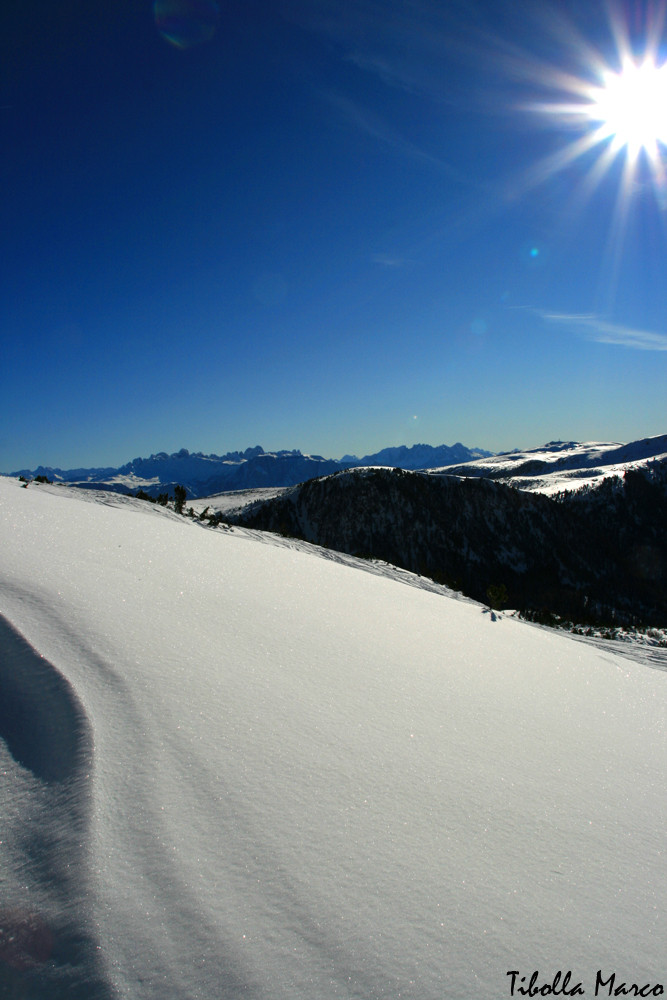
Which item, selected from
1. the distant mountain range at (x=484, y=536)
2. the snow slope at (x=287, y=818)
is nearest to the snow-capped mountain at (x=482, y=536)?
the distant mountain range at (x=484, y=536)

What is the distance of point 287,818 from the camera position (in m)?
1.46

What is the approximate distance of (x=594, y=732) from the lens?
2865 millimetres

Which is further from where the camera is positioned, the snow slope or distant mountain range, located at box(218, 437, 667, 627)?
distant mountain range, located at box(218, 437, 667, 627)

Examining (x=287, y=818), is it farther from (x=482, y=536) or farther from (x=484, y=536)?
(x=484, y=536)

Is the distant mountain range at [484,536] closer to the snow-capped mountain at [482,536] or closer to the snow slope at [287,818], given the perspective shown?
the snow-capped mountain at [482,536]

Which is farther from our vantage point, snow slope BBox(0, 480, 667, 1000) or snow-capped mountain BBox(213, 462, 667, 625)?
snow-capped mountain BBox(213, 462, 667, 625)

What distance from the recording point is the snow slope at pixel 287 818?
104 centimetres

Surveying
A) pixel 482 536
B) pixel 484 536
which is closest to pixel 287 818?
pixel 482 536

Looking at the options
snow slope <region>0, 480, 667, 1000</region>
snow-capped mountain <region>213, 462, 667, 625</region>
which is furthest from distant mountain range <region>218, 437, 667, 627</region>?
snow slope <region>0, 480, 667, 1000</region>

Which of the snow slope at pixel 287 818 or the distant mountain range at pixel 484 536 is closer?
Answer: the snow slope at pixel 287 818

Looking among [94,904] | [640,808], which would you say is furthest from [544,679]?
[94,904]

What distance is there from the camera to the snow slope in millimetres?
1044

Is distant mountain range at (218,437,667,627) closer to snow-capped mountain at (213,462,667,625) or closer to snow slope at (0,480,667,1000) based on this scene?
snow-capped mountain at (213,462,667,625)

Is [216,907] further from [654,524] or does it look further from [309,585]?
[654,524]
